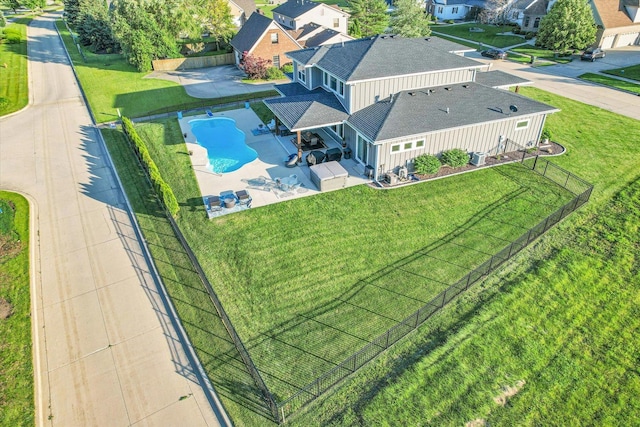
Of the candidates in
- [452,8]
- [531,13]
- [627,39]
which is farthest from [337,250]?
[452,8]

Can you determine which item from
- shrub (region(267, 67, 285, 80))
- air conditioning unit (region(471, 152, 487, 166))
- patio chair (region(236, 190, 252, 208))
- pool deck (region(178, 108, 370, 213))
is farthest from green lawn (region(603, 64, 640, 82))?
patio chair (region(236, 190, 252, 208))

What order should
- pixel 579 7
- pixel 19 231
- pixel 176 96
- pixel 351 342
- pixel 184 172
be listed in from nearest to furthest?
pixel 351 342 → pixel 19 231 → pixel 184 172 → pixel 176 96 → pixel 579 7

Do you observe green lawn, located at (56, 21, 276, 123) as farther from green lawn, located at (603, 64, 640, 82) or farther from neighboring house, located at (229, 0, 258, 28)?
green lawn, located at (603, 64, 640, 82)

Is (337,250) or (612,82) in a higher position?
(612,82)

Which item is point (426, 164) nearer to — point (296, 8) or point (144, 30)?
point (144, 30)

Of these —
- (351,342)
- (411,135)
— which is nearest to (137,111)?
(411,135)

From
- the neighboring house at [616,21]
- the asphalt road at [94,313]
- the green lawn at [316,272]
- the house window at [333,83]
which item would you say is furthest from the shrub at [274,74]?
the neighboring house at [616,21]

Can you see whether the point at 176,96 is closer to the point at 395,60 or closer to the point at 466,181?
the point at 395,60
